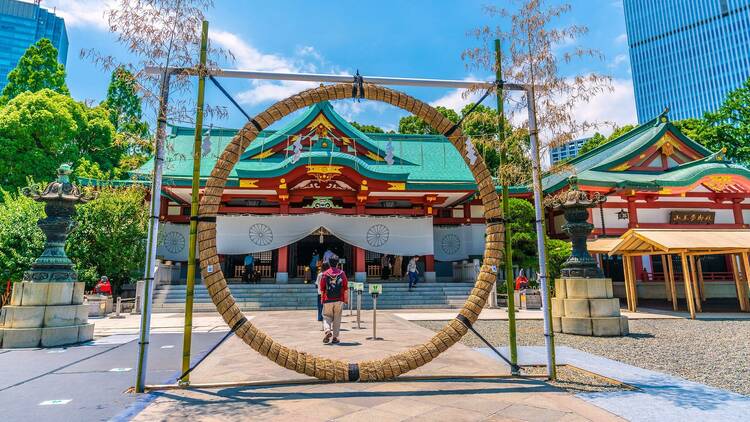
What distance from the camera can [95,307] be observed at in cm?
1187

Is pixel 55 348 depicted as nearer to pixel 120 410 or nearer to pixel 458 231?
pixel 120 410

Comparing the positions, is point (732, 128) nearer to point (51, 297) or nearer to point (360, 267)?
point (360, 267)

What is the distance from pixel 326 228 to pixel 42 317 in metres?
10.5

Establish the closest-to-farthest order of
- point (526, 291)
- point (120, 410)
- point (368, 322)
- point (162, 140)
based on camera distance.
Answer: point (120, 410), point (162, 140), point (368, 322), point (526, 291)

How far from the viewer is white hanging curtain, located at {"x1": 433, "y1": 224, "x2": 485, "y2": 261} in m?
19.2

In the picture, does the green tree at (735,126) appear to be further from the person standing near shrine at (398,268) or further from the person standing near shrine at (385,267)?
the person standing near shrine at (385,267)

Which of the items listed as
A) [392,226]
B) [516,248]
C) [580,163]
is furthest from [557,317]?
[580,163]

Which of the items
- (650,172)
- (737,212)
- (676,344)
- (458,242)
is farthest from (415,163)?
(676,344)

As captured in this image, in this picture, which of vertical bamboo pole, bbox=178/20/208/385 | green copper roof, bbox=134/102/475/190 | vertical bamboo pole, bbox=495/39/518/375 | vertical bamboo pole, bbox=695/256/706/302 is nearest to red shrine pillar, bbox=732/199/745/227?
vertical bamboo pole, bbox=695/256/706/302

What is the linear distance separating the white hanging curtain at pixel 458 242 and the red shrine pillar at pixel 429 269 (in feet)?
5.34

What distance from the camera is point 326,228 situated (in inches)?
651

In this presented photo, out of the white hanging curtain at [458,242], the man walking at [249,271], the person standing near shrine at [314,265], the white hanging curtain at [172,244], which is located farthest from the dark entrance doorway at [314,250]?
the white hanging curtain at [172,244]

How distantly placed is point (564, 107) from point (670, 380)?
11.0 ft

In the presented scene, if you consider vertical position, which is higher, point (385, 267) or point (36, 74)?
point (36, 74)
